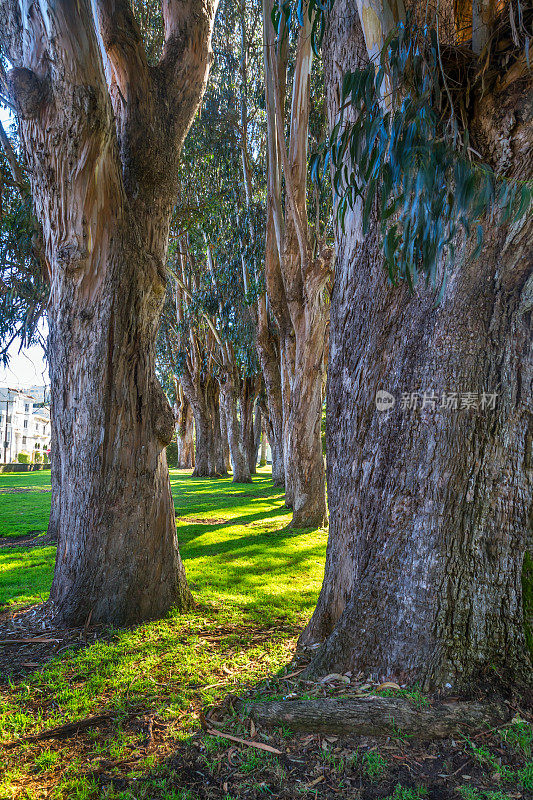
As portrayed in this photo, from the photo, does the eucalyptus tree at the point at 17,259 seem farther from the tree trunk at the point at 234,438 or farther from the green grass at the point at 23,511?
the tree trunk at the point at 234,438

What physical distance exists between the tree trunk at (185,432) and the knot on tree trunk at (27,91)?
18.3 m

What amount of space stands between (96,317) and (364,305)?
5.42 ft

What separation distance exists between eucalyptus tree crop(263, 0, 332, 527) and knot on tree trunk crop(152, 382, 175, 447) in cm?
329

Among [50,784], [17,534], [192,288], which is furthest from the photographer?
[192,288]

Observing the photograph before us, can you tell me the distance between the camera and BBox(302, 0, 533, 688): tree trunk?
6.31 feet

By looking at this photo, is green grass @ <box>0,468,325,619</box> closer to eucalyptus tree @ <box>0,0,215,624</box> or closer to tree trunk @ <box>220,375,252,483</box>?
eucalyptus tree @ <box>0,0,215,624</box>

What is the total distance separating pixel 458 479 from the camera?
77.8 inches

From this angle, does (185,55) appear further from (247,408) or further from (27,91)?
(247,408)

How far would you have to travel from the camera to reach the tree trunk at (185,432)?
2192 centimetres

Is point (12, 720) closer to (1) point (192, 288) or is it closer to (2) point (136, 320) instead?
(2) point (136, 320)

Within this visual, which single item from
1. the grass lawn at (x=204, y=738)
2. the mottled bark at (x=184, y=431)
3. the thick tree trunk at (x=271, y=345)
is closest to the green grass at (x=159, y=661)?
the grass lawn at (x=204, y=738)

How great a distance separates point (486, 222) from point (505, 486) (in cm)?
108

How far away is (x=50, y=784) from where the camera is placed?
1.63 metres

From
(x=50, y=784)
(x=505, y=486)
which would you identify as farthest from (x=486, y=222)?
(x=50, y=784)
